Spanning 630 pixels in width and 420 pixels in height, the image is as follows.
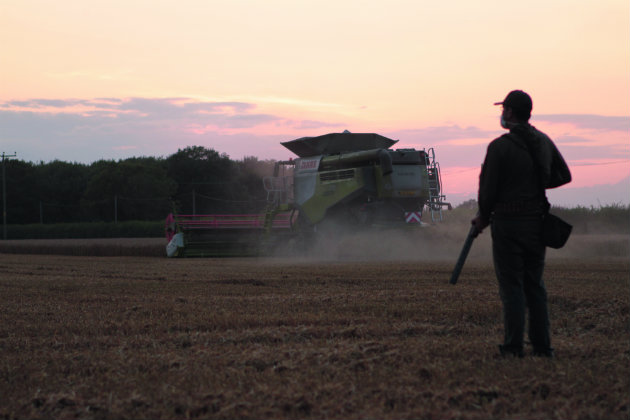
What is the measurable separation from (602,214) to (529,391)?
74.0ft

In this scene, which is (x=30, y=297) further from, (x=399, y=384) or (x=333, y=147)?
(x=333, y=147)

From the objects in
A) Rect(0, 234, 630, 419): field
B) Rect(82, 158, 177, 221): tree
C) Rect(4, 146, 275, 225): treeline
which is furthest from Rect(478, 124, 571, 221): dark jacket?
Rect(82, 158, 177, 221): tree

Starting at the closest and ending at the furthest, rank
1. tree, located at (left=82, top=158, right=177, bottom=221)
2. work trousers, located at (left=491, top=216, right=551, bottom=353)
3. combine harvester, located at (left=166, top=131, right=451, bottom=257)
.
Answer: work trousers, located at (left=491, top=216, right=551, bottom=353) → combine harvester, located at (left=166, top=131, right=451, bottom=257) → tree, located at (left=82, top=158, right=177, bottom=221)

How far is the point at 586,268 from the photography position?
13031 millimetres

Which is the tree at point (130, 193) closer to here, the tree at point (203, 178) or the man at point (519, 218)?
the tree at point (203, 178)

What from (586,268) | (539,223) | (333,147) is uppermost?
(333,147)

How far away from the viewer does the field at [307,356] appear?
3588 mm

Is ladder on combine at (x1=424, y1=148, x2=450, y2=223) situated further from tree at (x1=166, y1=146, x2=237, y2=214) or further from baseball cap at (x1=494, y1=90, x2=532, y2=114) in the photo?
tree at (x1=166, y1=146, x2=237, y2=214)

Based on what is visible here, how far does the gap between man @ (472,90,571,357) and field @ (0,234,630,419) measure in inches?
10.5

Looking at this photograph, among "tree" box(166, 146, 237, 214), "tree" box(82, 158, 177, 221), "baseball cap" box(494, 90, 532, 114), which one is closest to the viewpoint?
"baseball cap" box(494, 90, 532, 114)

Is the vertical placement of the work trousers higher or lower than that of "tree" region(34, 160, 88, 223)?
lower

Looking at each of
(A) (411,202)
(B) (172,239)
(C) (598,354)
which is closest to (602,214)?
(A) (411,202)

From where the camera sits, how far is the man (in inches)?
179

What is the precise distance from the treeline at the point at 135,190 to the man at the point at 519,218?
189 ft
